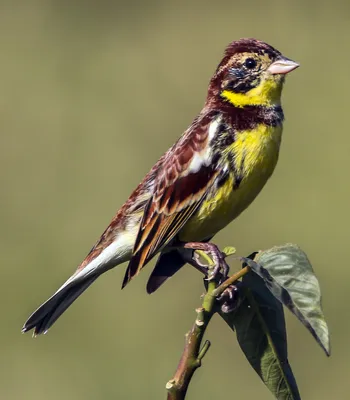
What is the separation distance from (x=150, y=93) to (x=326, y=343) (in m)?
5.48

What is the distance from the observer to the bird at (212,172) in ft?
11.4

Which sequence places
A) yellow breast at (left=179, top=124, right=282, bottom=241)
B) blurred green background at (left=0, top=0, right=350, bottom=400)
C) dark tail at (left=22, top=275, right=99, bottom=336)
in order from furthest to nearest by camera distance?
1. blurred green background at (left=0, top=0, right=350, bottom=400)
2. dark tail at (left=22, top=275, right=99, bottom=336)
3. yellow breast at (left=179, top=124, right=282, bottom=241)

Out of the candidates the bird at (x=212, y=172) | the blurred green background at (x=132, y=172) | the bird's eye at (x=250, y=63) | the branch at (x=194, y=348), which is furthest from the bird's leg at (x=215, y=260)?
the blurred green background at (x=132, y=172)

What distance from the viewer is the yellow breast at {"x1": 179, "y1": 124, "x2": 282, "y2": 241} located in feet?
11.4

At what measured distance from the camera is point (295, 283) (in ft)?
7.39

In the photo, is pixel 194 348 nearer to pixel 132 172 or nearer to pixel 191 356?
pixel 191 356

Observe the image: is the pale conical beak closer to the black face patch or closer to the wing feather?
the black face patch

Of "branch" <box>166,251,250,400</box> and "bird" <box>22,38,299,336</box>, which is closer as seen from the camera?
"branch" <box>166,251,250,400</box>

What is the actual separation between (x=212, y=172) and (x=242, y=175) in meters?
0.09

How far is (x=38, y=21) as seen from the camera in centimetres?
823

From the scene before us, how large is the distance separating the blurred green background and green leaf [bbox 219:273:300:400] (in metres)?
2.87

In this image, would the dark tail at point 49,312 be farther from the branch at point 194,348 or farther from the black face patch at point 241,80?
the branch at point 194,348

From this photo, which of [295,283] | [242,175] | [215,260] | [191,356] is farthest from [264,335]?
[242,175]

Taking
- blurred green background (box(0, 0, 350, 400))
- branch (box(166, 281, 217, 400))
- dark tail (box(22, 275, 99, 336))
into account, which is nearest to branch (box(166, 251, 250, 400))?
branch (box(166, 281, 217, 400))
